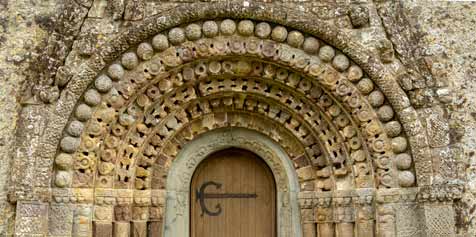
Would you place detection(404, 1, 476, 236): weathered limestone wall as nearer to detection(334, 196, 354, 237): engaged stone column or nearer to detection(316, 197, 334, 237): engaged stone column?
detection(334, 196, 354, 237): engaged stone column

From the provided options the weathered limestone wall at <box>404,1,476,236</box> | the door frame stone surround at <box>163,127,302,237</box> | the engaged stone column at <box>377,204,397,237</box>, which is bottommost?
the engaged stone column at <box>377,204,397,237</box>

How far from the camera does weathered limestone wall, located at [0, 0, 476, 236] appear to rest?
6.96m

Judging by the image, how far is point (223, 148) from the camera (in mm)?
7715

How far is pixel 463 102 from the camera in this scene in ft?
23.1

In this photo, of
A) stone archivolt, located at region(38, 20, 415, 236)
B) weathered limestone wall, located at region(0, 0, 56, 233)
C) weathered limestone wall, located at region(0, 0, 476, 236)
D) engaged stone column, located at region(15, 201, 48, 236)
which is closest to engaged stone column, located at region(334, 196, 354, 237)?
stone archivolt, located at region(38, 20, 415, 236)

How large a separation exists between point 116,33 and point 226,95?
121 centimetres

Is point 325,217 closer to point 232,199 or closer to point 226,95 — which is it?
point 232,199

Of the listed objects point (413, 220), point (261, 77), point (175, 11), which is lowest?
point (413, 220)

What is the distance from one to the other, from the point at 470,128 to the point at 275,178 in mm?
1946

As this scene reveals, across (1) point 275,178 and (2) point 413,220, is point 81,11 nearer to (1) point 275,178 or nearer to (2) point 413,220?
→ (1) point 275,178

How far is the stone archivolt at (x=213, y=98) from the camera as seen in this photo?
6.96 m

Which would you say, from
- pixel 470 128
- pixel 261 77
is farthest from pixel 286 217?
pixel 470 128


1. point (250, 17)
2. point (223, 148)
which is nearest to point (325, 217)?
point (223, 148)

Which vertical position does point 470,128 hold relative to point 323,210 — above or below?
above
